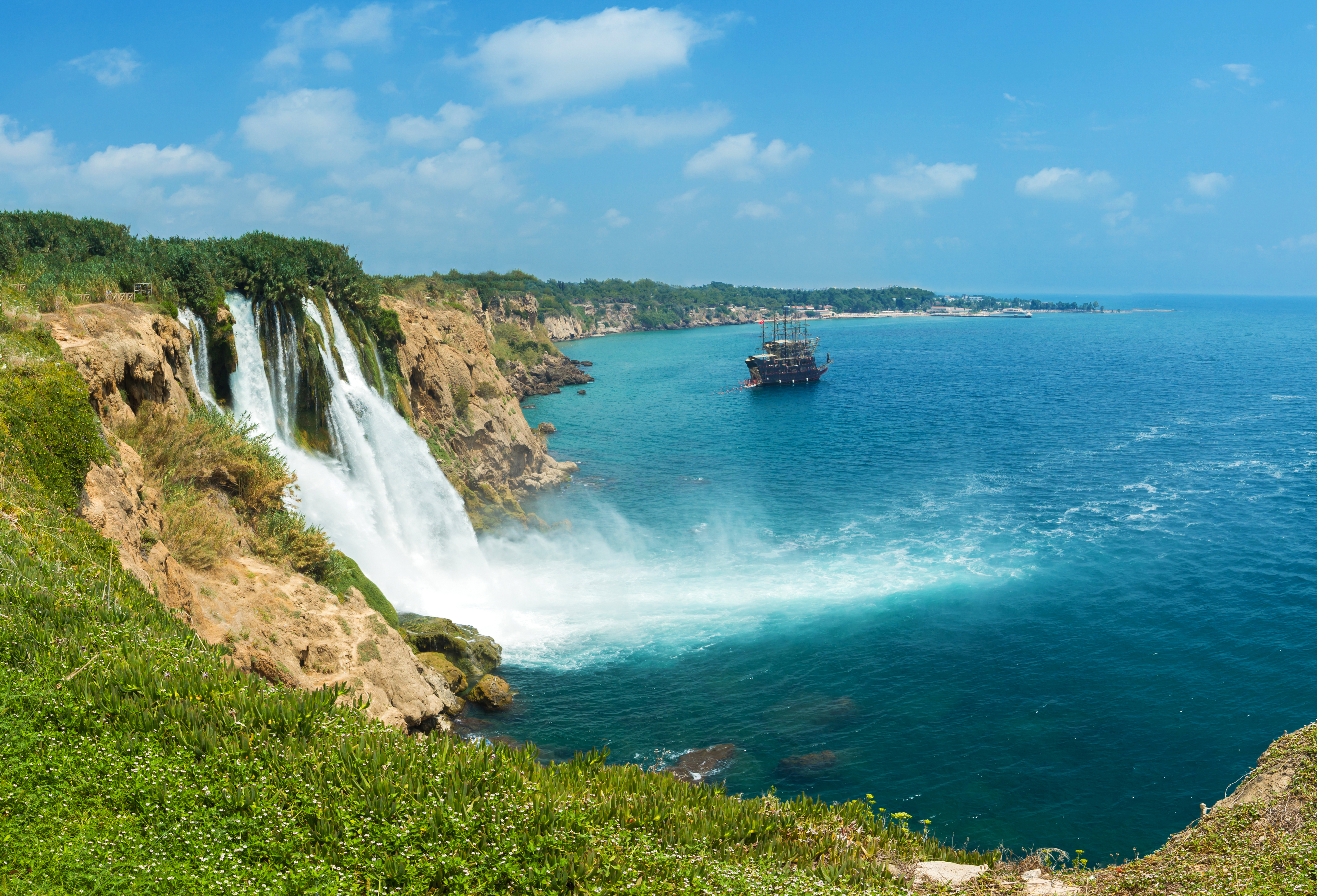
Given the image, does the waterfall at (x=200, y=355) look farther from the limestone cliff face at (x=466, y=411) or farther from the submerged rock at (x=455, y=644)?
the limestone cliff face at (x=466, y=411)

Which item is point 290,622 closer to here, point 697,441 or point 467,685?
point 467,685

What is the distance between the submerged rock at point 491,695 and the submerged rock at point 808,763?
9681 mm

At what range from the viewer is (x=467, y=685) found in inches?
1113

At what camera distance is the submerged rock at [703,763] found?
77.9 ft

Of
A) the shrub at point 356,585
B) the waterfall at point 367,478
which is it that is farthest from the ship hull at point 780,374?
the shrub at point 356,585

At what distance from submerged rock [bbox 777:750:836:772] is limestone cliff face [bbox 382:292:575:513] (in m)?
28.6

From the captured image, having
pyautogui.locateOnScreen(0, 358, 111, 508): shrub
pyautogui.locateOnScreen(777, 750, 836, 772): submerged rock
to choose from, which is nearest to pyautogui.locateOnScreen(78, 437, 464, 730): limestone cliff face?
pyautogui.locateOnScreen(0, 358, 111, 508): shrub

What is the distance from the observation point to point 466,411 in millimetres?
53250

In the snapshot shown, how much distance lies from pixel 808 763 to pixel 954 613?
45.0 ft

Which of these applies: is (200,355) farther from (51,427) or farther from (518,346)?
(518,346)

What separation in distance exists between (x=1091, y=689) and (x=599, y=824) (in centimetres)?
2394

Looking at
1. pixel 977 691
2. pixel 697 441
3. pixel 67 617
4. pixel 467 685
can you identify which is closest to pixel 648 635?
pixel 467 685

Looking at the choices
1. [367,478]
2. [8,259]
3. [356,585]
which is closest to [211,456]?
[356,585]

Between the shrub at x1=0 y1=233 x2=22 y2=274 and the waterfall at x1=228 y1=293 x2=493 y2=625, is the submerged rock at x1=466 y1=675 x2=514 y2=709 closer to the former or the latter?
the waterfall at x1=228 y1=293 x2=493 y2=625
